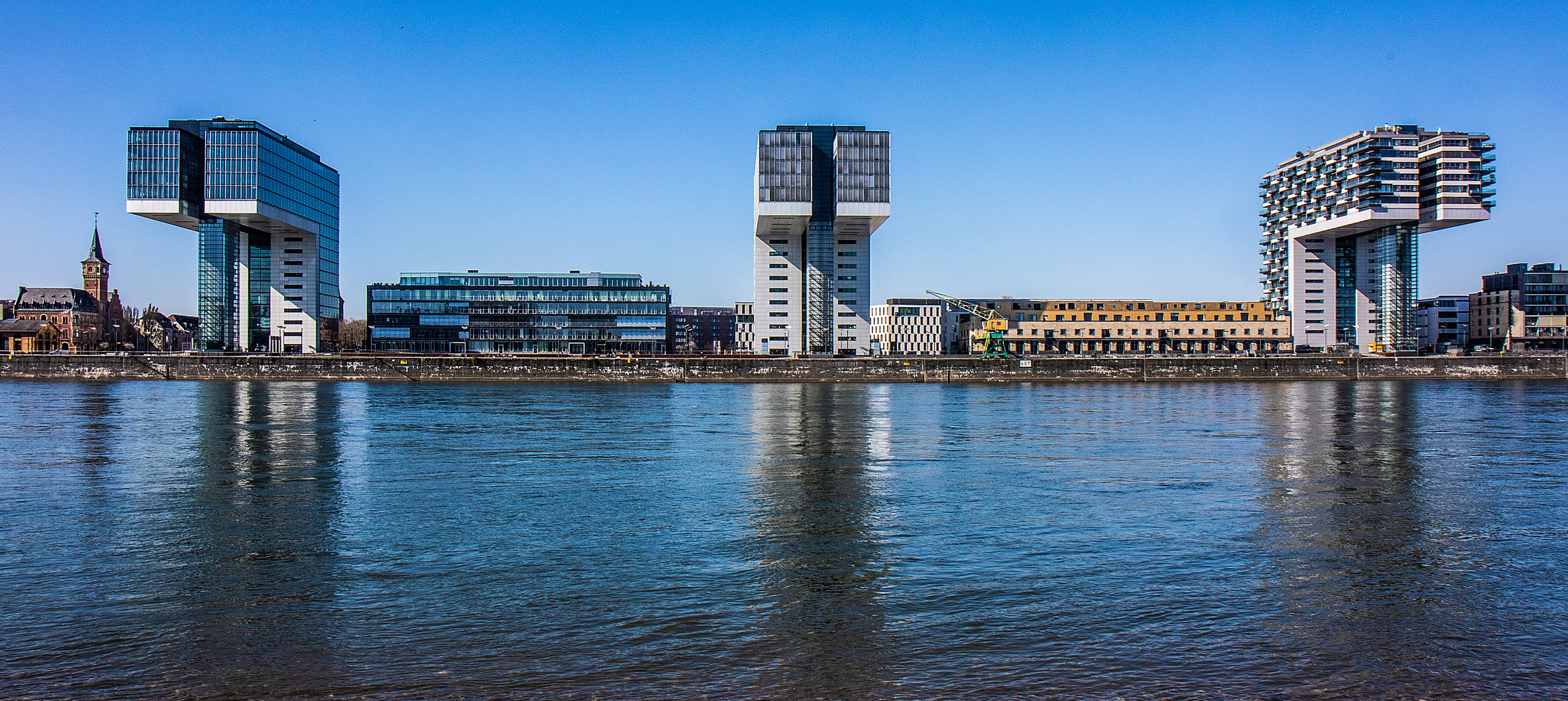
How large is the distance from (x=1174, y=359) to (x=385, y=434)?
96102mm

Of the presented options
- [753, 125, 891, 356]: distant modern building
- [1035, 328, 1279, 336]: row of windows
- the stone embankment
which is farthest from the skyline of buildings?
the stone embankment

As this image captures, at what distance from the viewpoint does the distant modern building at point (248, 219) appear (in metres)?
128

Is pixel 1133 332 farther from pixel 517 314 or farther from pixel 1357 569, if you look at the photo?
pixel 1357 569

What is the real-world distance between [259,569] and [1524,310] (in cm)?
A: 21920

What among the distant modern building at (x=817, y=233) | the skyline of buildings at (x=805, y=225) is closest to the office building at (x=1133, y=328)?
the skyline of buildings at (x=805, y=225)

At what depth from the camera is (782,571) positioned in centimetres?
1448

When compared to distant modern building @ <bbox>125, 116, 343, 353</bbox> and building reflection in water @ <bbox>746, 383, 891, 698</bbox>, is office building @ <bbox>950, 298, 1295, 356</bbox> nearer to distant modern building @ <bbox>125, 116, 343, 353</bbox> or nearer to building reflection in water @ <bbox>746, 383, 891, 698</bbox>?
distant modern building @ <bbox>125, 116, 343, 353</bbox>

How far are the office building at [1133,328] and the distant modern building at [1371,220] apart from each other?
977 cm

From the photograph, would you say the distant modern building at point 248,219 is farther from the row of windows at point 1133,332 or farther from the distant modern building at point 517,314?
the row of windows at point 1133,332

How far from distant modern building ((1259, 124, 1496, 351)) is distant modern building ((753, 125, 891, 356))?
80966 millimetres

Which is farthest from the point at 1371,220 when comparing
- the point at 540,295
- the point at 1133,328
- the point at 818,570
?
the point at 818,570

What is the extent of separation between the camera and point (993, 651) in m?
10.6

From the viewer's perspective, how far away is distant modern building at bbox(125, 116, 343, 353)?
128m

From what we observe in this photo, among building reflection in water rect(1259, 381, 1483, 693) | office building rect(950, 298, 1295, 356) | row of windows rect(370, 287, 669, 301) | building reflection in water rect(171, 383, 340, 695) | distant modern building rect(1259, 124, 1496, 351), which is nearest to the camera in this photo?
building reflection in water rect(171, 383, 340, 695)
